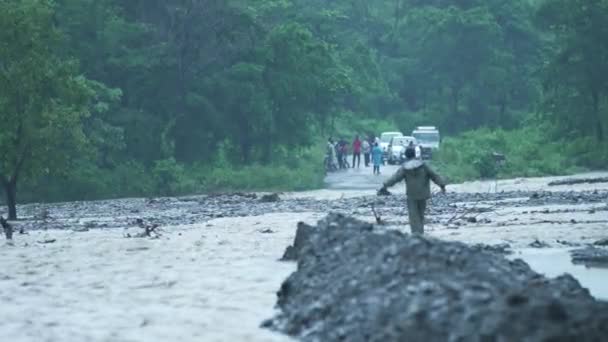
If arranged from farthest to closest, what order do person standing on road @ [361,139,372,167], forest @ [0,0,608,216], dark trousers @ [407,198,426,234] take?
person standing on road @ [361,139,372,167] < forest @ [0,0,608,216] < dark trousers @ [407,198,426,234]

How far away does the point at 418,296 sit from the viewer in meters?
13.5

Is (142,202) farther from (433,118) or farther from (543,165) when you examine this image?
(433,118)

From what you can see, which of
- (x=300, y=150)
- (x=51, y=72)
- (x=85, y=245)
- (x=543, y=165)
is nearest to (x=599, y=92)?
(x=543, y=165)

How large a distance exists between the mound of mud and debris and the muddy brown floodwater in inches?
26.5

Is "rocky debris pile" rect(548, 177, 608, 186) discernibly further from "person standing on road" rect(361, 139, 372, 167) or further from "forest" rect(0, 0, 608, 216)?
"person standing on road" rect(361, 139, 372, 167)

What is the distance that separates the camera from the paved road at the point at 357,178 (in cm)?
5328

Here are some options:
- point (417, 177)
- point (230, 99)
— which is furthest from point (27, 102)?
point (230, 99)

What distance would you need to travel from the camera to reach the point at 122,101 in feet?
184

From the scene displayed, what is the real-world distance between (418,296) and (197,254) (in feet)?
36.3

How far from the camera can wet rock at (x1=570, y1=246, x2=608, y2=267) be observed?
19.6m

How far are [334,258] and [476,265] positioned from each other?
9.74 feet

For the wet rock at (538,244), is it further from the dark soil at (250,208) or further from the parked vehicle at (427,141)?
the parked vehicle at (427,141)

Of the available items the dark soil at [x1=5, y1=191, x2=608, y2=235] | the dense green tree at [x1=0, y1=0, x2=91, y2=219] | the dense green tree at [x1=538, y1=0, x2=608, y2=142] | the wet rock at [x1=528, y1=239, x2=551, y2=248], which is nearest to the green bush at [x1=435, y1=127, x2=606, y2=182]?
the dense green tree at [x1=538, y1=0, x2=608, y2=142]

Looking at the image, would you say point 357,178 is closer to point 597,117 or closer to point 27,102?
point 597,117
